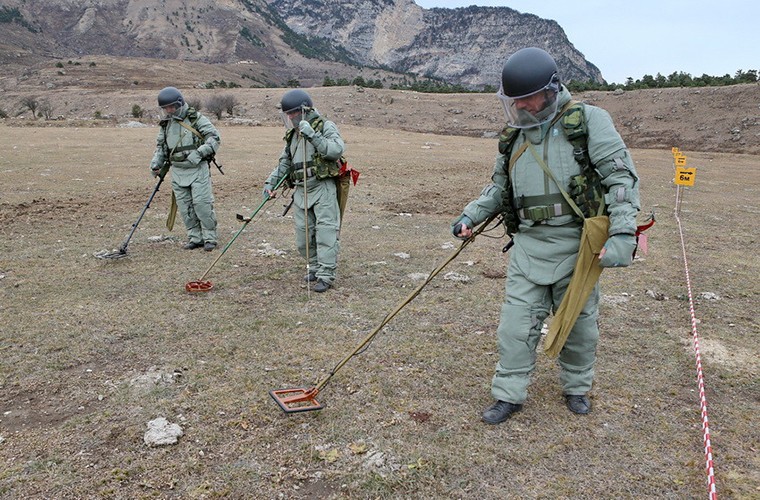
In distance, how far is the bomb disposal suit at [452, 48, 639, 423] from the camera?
3.41m

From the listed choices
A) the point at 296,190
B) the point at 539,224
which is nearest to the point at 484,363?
the point at 539,224

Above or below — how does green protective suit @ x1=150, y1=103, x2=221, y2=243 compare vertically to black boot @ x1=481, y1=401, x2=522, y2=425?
above

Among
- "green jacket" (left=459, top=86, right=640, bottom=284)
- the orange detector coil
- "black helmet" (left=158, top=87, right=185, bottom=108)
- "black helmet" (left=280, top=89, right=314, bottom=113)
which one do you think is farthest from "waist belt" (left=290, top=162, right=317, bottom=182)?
"green jacket" (left=459, top=86, right=640, bottom=284)

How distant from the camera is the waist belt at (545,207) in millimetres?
3582

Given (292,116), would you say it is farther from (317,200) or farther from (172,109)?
(172,109)

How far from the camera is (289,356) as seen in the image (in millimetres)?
4863

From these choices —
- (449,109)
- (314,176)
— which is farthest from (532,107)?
(449,109)

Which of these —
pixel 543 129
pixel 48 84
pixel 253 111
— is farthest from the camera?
pixel 48 84

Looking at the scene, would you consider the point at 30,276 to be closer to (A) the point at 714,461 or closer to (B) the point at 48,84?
(A) the point at 714,461

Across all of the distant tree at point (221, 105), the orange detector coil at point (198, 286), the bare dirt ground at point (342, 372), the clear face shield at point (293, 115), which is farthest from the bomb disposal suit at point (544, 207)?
the distant tree at point (221, 105)

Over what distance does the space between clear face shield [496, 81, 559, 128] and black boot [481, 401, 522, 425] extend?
→ 1890mm

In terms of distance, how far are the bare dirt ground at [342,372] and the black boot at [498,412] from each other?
2.5 inches

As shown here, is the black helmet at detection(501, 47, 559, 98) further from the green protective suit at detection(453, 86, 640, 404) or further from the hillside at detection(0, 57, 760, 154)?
the hillside at detection(0, 57, 760, 154)

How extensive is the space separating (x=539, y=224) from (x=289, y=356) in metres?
2.45
